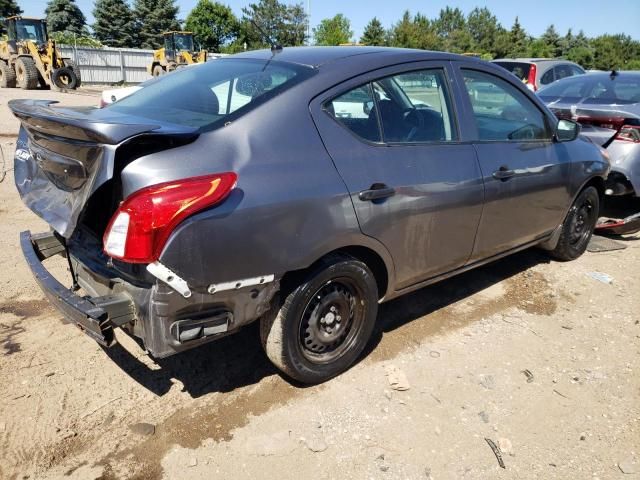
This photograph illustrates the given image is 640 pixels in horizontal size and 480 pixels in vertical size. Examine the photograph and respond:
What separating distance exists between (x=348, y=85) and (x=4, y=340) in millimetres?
2533

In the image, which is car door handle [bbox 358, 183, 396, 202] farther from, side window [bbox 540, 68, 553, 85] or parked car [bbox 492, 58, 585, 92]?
side window [bbox 540, 68, 553, 85]

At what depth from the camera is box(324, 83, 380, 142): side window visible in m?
2.67

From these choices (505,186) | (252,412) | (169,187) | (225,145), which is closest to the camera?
(169,187)

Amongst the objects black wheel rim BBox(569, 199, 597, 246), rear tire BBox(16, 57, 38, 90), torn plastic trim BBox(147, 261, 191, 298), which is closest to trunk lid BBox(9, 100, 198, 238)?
torn plastic trim BBox(147, 261, 191, 298)

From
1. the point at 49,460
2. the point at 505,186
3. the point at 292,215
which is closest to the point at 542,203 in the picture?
the point at 505,186

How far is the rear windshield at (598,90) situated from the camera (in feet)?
21.1

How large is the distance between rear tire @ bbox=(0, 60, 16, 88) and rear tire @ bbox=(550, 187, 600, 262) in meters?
24.0

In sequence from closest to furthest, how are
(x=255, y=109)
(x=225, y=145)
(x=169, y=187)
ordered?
(x=169, y=187) → (x=225, y=145) → (x=255, y=109)

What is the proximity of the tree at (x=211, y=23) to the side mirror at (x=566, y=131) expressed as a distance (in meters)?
67.1

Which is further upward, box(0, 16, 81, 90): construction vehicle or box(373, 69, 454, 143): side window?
box(373, 69, 454, 143): side window

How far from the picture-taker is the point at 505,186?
11.5 feet

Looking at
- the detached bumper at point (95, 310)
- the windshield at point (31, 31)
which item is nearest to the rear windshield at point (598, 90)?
the detached bumper at point (95, 310)

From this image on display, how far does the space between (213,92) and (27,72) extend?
70.8 ft

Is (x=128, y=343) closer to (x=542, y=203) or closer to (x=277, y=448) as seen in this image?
(x=277, y=448)
